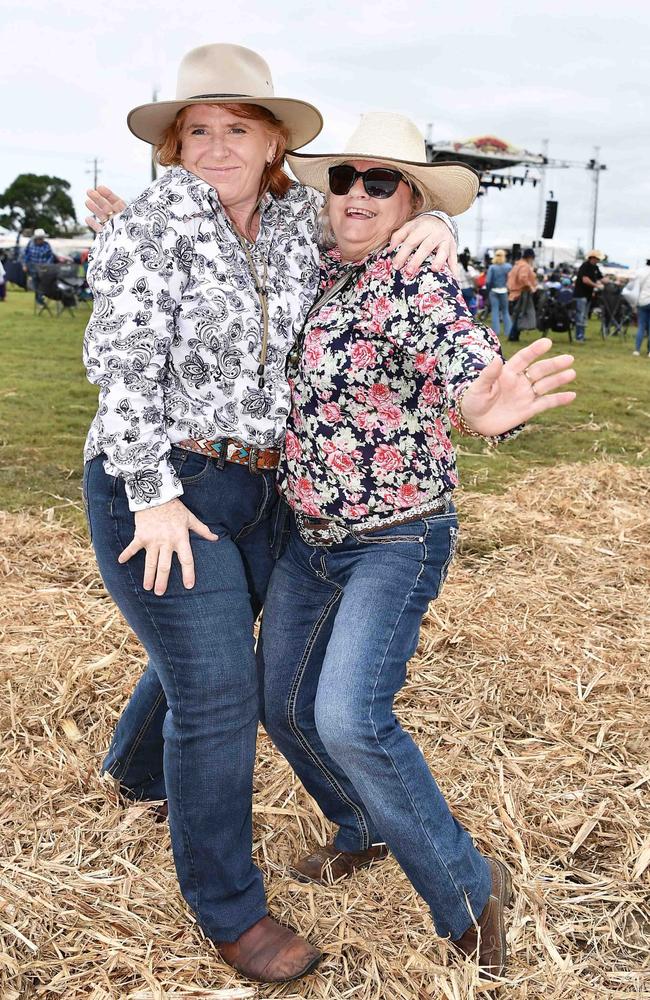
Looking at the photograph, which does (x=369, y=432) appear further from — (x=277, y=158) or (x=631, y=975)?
(x=631, y=975)

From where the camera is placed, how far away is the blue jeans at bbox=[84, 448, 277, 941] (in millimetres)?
2666

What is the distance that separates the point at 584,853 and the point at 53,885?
73.4 inches

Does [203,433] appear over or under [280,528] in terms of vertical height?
over

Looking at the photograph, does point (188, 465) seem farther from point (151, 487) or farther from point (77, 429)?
point (77, 429)

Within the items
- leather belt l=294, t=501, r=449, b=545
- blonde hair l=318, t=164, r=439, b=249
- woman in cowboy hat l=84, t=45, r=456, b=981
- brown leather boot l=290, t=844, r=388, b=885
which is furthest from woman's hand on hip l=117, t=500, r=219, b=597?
brown leather boot l=290, t=844, r=388, b=885

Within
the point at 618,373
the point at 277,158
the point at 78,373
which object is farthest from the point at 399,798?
the point at 618,373

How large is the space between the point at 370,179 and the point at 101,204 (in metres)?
0.95

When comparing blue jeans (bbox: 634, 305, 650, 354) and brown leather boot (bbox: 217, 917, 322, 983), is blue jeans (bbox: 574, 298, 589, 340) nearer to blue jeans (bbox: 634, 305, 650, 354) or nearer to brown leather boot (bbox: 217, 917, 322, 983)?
blue jeans (bbox: 634, 305, 650, 354)

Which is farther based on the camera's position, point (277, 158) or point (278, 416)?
point (277, 158)

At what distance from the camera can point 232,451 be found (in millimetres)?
2766

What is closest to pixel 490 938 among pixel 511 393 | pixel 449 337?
pixel 511 393

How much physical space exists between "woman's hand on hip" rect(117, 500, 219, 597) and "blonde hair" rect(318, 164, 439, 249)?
105 centimetres

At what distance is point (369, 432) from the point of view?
2785mm

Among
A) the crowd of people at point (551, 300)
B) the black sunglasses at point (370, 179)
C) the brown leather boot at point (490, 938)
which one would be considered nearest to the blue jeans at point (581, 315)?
the crowd of people at point (551, 300)
